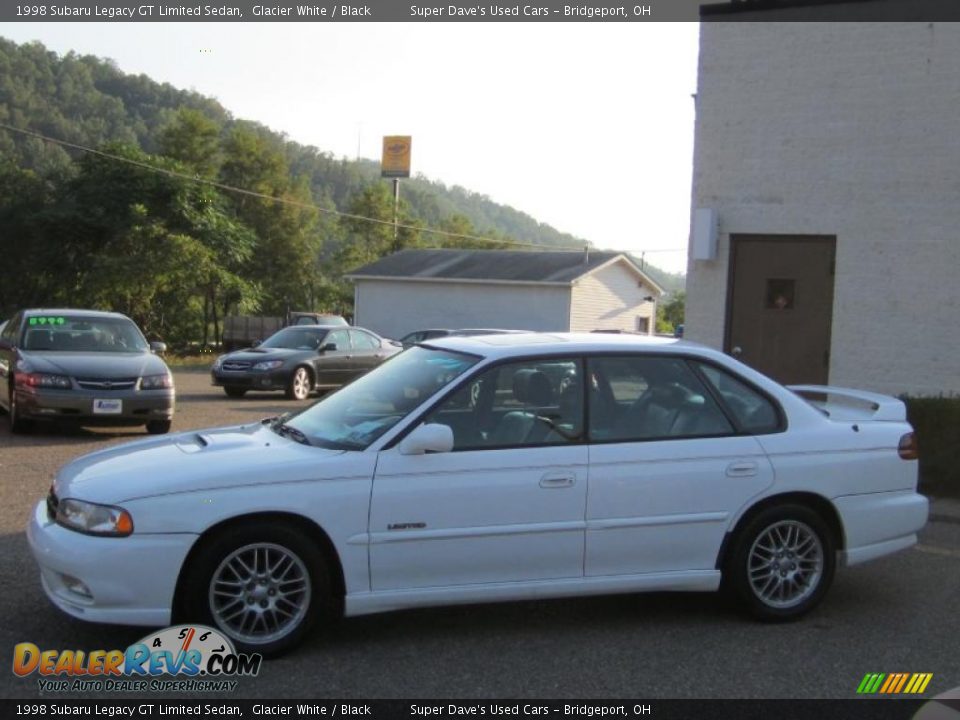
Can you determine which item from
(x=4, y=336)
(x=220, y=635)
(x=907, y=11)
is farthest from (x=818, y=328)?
(x=4, y=336)

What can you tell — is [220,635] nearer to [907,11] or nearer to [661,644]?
[661,644]

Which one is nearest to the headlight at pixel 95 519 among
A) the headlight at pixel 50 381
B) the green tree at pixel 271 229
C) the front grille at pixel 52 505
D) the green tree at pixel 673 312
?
the front grille at pixel 52 505

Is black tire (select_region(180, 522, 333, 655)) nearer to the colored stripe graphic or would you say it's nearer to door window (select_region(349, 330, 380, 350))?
the colored stripe graphic

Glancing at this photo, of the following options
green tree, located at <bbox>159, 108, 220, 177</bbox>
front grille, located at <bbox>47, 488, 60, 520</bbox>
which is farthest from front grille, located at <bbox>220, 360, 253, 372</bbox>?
green tree, located at <bbox>159, 108, 220, 177</bbox>

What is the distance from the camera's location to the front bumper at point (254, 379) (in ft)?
63.0

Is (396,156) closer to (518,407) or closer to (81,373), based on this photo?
(81,373)

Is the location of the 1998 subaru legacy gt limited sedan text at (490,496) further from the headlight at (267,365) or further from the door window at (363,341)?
the door window at (363,341)

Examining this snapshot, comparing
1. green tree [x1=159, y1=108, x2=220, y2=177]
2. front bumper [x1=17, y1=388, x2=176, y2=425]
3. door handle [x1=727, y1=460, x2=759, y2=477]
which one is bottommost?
front bumper [x1=17, y1=388, x2=176, y2=425]

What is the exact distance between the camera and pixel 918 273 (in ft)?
37.4

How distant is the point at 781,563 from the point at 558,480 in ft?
4.64

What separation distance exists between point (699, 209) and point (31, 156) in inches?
2587

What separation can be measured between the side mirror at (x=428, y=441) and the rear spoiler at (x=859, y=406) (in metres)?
2.35

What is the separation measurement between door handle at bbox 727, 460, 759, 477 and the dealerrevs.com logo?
260cm

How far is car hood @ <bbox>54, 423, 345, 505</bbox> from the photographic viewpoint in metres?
4.83
